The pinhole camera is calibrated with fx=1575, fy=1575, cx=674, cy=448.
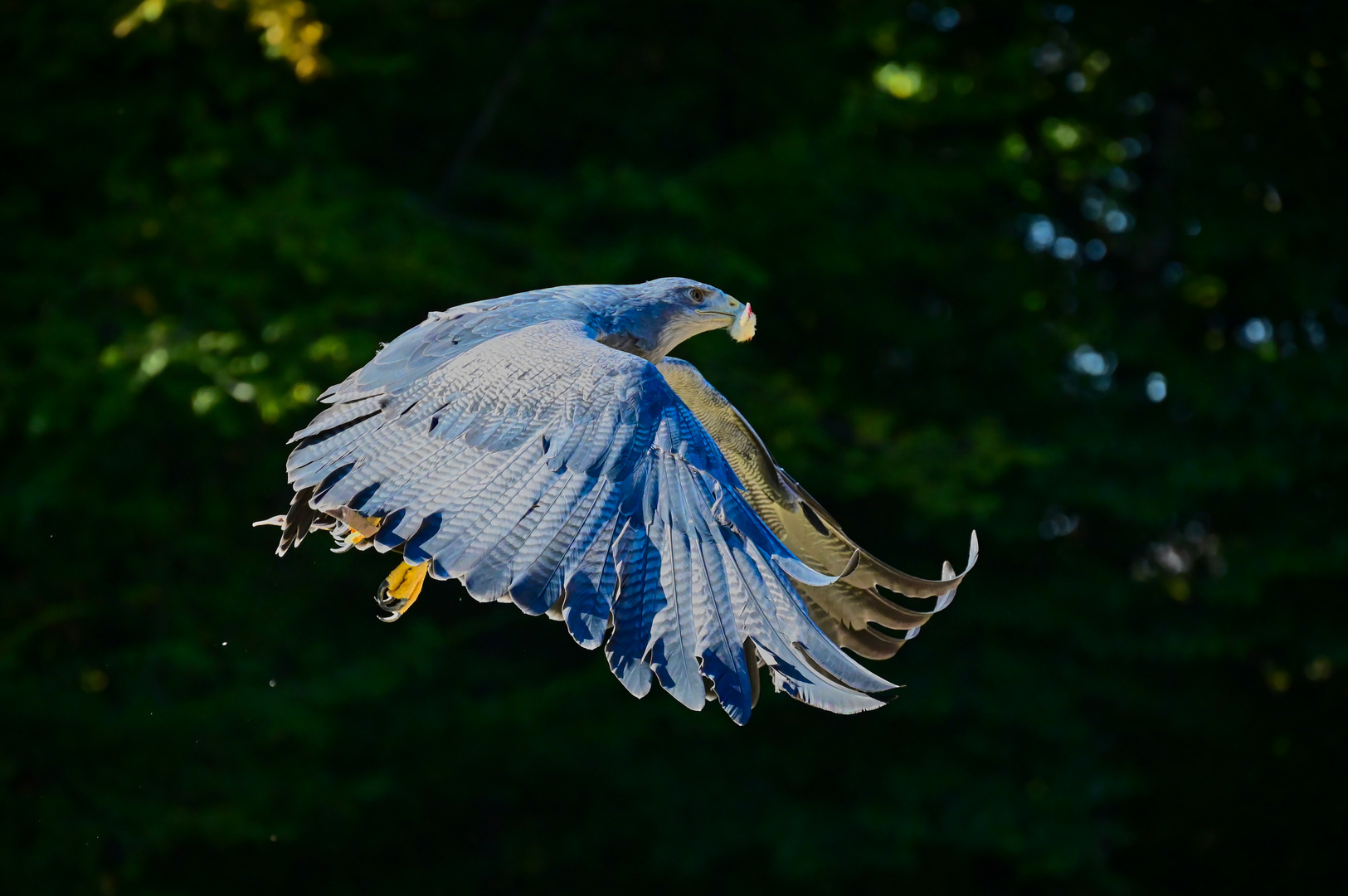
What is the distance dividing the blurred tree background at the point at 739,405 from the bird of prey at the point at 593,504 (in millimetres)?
3753

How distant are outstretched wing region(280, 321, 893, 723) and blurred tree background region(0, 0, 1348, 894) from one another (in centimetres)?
417

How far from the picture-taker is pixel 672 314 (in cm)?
500

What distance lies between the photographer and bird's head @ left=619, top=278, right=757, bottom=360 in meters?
4.99

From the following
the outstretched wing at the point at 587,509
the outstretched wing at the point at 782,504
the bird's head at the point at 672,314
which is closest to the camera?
the outstretched wing at the point at 587,509

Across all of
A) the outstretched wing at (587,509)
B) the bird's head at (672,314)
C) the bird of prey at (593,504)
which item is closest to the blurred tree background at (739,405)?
the bird's head at (672,314)

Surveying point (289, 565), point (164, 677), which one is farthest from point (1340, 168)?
point (164, 677)

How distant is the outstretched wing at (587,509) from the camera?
11.6 ft

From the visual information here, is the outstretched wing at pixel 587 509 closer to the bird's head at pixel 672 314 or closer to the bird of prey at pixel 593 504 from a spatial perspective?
the bird of prey at pixel 593 504

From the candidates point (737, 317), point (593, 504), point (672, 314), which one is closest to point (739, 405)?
point (737, 317)

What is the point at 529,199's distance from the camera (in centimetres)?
976

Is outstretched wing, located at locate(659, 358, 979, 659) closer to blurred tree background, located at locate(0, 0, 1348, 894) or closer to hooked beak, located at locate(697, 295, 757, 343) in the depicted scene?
hooked beak, located at locate(697, 295, 757, 343)

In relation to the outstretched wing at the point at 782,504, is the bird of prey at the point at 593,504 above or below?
above

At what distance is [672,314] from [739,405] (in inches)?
171

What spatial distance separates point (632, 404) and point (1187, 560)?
8.63 metres
